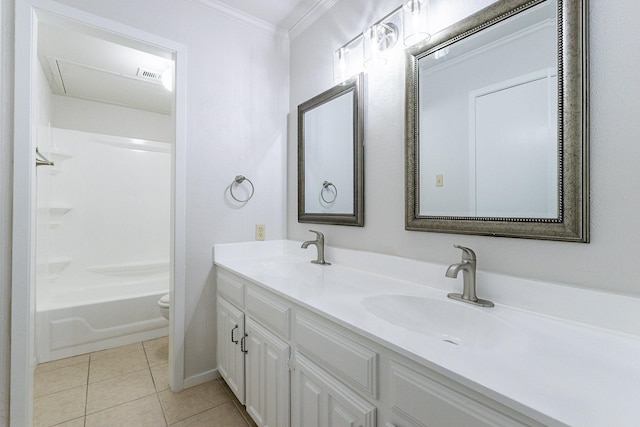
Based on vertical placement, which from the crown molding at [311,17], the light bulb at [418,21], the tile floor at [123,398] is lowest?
the tile floor at [123,398]

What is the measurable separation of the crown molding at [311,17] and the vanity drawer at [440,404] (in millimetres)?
2010

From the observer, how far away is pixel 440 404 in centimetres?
67

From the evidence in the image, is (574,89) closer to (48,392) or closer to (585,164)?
(585,164)

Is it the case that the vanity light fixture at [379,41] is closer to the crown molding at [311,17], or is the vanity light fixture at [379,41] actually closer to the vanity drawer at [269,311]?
the crown molding at [311,17]

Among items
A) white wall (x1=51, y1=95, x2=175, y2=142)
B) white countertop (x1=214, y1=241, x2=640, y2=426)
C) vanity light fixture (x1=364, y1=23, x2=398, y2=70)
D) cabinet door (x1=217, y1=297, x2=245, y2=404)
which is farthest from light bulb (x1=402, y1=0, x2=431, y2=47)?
white wall (x1=51, y1=95, x2=175, y2=142)

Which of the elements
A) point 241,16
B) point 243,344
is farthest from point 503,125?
point 241,16

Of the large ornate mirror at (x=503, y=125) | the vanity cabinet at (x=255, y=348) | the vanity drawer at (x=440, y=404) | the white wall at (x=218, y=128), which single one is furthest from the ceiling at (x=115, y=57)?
the vanity drawer at (x=440, y=404)

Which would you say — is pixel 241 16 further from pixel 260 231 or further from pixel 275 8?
pixel 260 231

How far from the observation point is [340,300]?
3.67 feet

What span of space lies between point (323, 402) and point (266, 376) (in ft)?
1.45

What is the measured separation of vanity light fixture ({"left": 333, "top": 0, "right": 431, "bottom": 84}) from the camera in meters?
1.32

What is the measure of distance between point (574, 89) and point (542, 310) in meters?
0.69

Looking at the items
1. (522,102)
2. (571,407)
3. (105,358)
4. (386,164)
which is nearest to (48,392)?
(105,358)

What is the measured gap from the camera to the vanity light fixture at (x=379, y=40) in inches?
52.0
